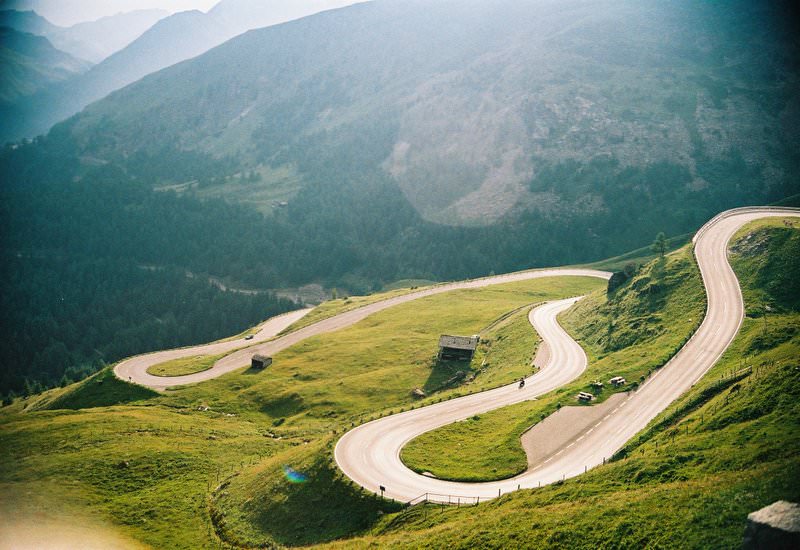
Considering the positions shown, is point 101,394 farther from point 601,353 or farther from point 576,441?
point 601,353

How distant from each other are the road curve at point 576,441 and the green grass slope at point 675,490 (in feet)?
14.4

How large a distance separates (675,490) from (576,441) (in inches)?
889

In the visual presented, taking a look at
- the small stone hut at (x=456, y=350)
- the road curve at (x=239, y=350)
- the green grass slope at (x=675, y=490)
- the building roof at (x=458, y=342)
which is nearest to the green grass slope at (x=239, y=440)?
the small stone hut at (x=456, y=350)

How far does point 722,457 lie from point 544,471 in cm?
1879

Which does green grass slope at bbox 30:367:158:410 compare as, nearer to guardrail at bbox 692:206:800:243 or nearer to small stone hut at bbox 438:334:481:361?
small stone hut at bbox 438:334:481:361

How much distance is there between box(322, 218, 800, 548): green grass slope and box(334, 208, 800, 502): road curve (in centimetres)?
440

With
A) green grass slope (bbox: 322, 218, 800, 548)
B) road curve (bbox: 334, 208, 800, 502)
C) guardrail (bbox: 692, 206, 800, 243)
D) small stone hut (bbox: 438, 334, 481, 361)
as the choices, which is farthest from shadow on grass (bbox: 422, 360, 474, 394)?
guardrail (bbox: 692, 206, 800, 243)

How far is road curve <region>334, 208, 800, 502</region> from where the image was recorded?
59438 millimetres

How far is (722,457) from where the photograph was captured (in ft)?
152

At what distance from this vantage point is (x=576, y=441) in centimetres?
6569

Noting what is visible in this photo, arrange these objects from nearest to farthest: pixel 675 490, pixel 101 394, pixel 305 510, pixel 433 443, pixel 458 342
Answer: pixel 675 490, pixel 305 510, pixel 433 443, pixel 458 342, pixel 101 394

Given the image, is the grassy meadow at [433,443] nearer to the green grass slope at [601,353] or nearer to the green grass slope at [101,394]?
the green grass slope at [601,353]

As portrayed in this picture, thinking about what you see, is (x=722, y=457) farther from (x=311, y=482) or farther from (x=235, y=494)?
(x=235, y=494)

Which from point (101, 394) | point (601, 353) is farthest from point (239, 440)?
point (601, 353)
